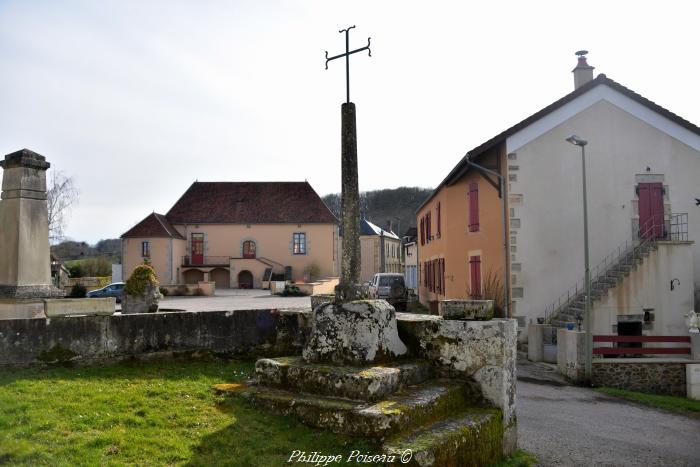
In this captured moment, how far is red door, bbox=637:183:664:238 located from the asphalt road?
6589mm

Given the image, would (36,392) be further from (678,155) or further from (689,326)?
(678,155)

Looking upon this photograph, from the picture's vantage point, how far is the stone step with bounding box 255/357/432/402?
456 centimetres

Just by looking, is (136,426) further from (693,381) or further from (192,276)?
(192,276)

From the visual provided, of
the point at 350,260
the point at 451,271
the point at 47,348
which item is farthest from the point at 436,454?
the point at 451,271

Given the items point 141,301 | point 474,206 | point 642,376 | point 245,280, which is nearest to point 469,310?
point 141,301

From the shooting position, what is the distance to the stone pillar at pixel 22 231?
20.7 ft

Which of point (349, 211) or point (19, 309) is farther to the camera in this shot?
point (19, 309)

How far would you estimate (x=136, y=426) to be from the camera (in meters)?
4.31

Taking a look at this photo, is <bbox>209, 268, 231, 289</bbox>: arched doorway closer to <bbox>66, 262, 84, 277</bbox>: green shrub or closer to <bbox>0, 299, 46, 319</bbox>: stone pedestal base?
<bbox>66, 262, 84, 277</bbox>: green shrub

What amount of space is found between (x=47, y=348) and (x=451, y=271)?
1671 cm

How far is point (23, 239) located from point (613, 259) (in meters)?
14.3

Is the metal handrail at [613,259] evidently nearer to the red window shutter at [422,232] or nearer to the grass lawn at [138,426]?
the grass lawn at [138,426]

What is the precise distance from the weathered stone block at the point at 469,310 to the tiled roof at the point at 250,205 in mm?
36782

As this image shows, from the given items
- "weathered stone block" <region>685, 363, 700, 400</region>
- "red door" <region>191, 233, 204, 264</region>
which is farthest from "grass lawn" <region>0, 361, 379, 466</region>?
"red door" <region>191, 233, 204, 264</region>
